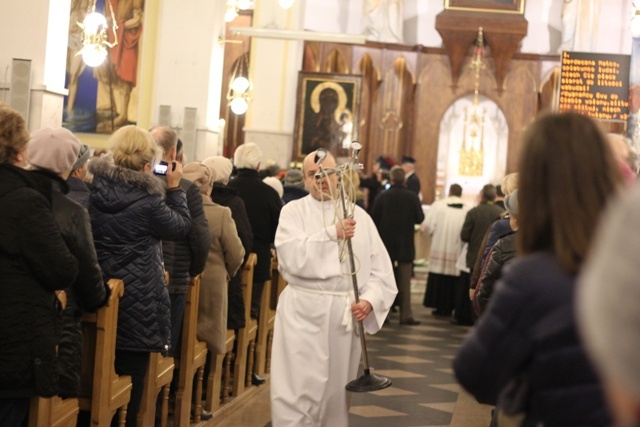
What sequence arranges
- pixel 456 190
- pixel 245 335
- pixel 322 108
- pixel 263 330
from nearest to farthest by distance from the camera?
pixel 245 335 → pixel 263 330 → pixel 456 190 → pixel 322 108

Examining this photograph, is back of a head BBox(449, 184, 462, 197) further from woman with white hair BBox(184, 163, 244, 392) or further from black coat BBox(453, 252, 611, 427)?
black coat BBox(453, 252, 611, 427)

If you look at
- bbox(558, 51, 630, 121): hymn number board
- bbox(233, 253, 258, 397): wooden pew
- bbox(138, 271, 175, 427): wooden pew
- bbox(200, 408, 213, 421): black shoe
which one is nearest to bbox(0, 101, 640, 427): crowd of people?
bbox(138, 271, 175, 427): wooden pew

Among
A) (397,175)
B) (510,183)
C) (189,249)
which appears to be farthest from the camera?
(397,175)

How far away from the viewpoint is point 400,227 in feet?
47.9

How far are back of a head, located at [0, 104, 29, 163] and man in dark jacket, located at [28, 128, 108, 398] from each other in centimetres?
22

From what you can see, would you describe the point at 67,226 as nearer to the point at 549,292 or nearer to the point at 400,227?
the point at 549,292

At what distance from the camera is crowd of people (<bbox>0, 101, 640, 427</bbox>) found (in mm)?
2543

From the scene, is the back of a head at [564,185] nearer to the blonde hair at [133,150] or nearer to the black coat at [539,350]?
the black coat at [539,350]

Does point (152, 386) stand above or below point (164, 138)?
below

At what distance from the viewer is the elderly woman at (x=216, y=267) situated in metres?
7.62

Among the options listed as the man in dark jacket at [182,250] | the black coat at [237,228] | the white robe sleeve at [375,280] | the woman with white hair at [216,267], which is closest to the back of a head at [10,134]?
the white robe sleeve at [375,280]

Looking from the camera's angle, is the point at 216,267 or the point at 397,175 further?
the point at 397,175

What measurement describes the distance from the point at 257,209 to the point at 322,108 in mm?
12540

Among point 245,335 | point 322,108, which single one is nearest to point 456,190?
point 322,108
